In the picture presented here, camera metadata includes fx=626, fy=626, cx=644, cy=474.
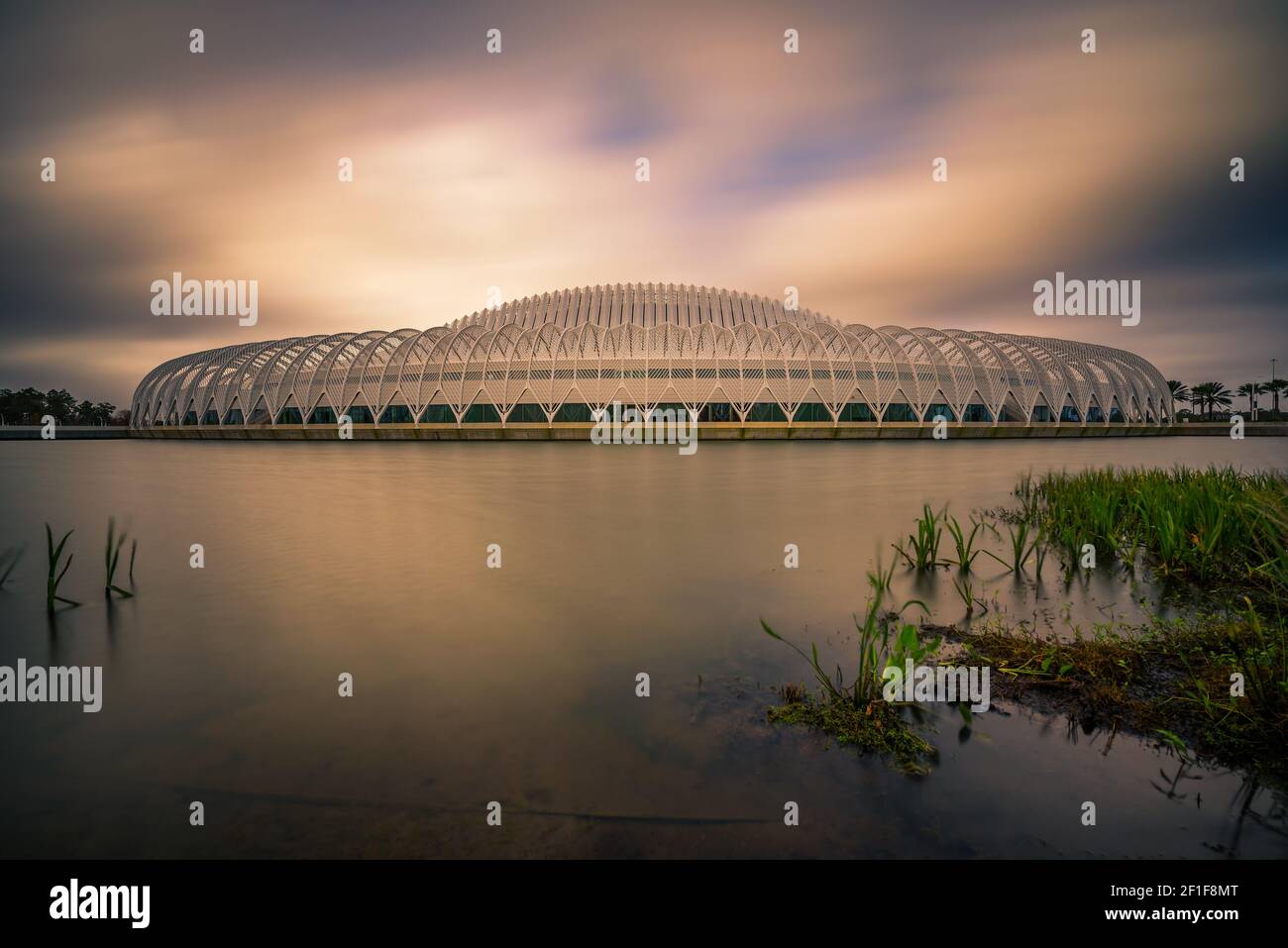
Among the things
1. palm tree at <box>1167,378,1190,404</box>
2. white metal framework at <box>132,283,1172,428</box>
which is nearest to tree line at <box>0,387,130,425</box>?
white metal framework at <box>132,283,1172,428</box>

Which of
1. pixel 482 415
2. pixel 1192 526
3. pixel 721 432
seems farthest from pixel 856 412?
pixel 1192 526

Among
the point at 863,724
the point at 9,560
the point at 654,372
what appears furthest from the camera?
the point at 654,372

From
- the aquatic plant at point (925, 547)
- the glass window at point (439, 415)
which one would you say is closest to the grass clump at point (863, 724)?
the aquatic plant at point (925, 547)

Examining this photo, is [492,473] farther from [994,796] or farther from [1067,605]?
[994,796]

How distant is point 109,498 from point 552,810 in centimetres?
2439

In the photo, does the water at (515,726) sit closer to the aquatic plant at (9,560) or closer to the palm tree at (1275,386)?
the aquatic plant at (9,560)

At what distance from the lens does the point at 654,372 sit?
61.5 meters

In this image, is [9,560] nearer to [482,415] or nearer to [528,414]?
[528,414]

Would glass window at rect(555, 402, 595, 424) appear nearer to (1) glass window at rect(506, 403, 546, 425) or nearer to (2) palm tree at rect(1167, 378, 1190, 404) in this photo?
(1) glass window at rect(506, 403, 546, 425)

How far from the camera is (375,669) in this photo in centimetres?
642

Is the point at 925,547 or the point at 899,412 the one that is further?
the point at 899,412

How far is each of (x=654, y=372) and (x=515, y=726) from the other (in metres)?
57.7

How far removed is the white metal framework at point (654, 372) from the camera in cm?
6162
